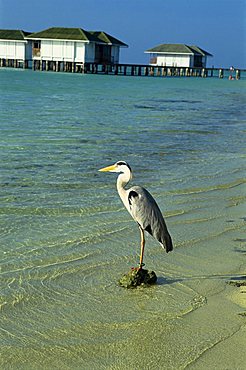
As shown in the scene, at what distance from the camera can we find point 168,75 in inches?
3162

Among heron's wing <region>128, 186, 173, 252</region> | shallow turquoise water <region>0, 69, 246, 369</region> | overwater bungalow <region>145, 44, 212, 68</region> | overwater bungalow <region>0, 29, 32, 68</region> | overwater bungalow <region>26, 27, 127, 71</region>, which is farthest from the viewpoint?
overwater bungalow <region>145, 44, 212, 68</region>

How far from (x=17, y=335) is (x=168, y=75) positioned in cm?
7800

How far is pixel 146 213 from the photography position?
5133 millimetres

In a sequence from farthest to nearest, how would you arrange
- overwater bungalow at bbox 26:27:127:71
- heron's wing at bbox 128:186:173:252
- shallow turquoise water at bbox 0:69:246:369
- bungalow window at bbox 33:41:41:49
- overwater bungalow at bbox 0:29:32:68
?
overwater bungalow at bbox 0:29:32:68
bungalow window at bbox 33:41:41:49
overwater bungalow at bbox 26:27:127:71
heron's wing at bbox 128:186:173:252
shallow turquoise water at bbox 0:69:246:369

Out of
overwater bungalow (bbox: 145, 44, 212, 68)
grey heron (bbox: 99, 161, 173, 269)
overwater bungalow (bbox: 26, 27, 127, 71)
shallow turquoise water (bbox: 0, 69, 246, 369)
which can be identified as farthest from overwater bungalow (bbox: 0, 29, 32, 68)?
grey heron (bbox: 99, 161, 173, 269)

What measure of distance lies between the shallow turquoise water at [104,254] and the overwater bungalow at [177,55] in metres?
63.9

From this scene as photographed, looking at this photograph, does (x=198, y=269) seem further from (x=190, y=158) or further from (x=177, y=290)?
(x=190, y=158)

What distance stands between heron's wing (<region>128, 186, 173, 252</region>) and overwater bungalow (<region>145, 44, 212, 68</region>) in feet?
235

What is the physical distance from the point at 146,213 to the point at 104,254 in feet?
3.57

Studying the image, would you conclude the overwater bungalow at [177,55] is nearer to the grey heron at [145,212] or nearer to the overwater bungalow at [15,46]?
the overwater bungalow at [15,46]

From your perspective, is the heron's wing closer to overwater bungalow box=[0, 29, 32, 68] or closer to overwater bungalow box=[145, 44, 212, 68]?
overwater bungalow box=[0, 29, 32, 68]

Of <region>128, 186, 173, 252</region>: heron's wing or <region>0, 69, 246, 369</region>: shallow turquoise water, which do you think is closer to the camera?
<region>0, 69, 246, 369</region>: shallow turquoise water

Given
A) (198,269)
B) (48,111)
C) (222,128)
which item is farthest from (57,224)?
(48,111)

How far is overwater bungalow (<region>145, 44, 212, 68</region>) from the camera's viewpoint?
7556cm
